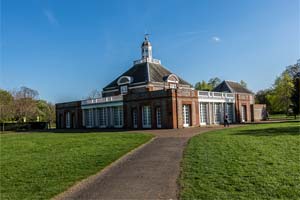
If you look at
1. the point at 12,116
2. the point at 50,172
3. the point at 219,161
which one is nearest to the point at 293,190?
the point at 219,161

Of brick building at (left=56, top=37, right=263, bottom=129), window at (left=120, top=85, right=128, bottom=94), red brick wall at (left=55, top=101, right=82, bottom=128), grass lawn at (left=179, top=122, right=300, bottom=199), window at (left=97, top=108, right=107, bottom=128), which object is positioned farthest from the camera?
red brick wall at (left=55, top=101, right=82, bottom=128)

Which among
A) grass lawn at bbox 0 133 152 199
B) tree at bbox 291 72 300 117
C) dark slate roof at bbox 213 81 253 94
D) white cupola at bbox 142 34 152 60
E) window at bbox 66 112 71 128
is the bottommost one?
grass lawn at bbox 0 133 152 199

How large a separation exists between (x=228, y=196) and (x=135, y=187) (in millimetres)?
2340

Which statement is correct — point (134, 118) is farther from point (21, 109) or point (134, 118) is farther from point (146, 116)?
point (21, 109)

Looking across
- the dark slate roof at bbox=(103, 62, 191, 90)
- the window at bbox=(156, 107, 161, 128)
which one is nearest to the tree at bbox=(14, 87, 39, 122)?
the dark slate roof at bbox=(103, 62, 191, 90)

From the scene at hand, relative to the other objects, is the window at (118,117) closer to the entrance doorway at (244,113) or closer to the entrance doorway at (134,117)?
the entrance doorway at (134,117)

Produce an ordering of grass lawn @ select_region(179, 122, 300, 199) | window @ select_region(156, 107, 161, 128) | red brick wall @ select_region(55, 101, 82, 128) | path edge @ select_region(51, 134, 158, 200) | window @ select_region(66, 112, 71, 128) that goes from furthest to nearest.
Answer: window @ select_region(66, 112, 71, 128) → red brick wall @ select_region(55, 101, 82, 128) → window @ select_region(156, 107, 161, 128) → path edge @ select_region(51, 134, 158, 200) → grass lawn @ select_region(179, 122, 300, 199)

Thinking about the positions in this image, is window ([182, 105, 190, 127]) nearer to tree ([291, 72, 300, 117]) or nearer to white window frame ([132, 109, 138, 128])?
white window frame ([132, 109, 138, 128])

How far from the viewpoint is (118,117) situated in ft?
124

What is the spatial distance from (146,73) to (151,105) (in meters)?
9.93

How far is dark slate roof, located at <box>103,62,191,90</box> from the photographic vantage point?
41562 mm

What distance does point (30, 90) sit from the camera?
7081 centimetres

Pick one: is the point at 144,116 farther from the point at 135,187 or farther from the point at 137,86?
the point at 135,187

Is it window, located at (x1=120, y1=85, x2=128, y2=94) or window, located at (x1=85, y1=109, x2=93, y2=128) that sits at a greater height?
window, located at (x1=120, y1=85, x2=128, y2=94)
